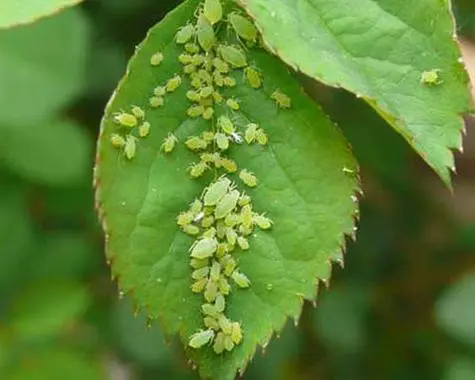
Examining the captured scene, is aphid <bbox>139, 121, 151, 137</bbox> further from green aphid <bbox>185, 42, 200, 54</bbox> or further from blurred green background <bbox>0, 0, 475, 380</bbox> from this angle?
blurred green background <bbox>0, 0, 475, 380</bbox>

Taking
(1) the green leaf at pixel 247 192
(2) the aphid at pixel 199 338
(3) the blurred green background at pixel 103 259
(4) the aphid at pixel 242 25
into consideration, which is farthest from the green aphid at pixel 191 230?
(3) the blurred green background at pixel 103 259

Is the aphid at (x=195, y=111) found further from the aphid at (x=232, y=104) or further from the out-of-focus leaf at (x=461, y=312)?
the out-of-focus leaf at (x=461, y=312)

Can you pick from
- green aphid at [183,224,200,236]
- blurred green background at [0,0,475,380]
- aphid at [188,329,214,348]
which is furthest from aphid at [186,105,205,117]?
blurred green background at [0,0,475,380]

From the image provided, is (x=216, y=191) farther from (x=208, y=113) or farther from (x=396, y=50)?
(x=396, y=50)

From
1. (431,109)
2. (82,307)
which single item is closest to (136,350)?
(82,307)

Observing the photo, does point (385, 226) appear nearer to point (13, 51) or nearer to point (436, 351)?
point (436, 351)

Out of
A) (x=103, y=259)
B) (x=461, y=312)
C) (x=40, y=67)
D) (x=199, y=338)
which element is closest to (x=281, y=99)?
(x=199, y=338)

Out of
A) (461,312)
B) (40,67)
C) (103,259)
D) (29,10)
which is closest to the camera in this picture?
(29,10)
